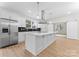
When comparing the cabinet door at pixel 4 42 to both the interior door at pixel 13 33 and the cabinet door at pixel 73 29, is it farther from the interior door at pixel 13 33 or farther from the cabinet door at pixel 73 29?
the cabinet door at pixel 73 29

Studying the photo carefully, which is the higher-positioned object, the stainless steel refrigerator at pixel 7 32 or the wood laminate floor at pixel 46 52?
the stainless steel refrigerator at pixel 7 32

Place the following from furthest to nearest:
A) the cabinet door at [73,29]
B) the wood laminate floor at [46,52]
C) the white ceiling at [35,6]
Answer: the cabinet door at [73,29] < the white ceiling at [35,6] < the wood laminate floor at [46,52]

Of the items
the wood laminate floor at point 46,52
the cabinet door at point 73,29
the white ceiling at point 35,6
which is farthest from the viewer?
the cabinet door at point 73,29

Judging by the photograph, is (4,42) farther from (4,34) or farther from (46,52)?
A: (46,52)

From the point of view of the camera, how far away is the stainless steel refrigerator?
499cm

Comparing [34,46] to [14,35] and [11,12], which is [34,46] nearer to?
[14,35]

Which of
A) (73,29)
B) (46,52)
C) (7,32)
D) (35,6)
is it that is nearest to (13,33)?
(7,32)

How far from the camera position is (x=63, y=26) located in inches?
450

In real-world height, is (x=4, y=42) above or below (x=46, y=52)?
above

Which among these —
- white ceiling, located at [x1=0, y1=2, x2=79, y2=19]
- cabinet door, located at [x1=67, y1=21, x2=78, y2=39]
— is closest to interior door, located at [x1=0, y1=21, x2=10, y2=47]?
white ceiling, located at [x1=0, y1=2, x2=79, y2=19]

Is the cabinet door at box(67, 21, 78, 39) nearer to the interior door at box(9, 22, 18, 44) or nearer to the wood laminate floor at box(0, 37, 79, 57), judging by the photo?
the wood laminate floor at box(0, 37, 79, 57)

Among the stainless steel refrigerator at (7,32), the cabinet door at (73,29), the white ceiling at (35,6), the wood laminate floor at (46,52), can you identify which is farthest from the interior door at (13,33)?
the cabinet door at (73,29)

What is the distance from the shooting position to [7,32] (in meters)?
5.35

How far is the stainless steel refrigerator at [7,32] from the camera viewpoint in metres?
4.99
